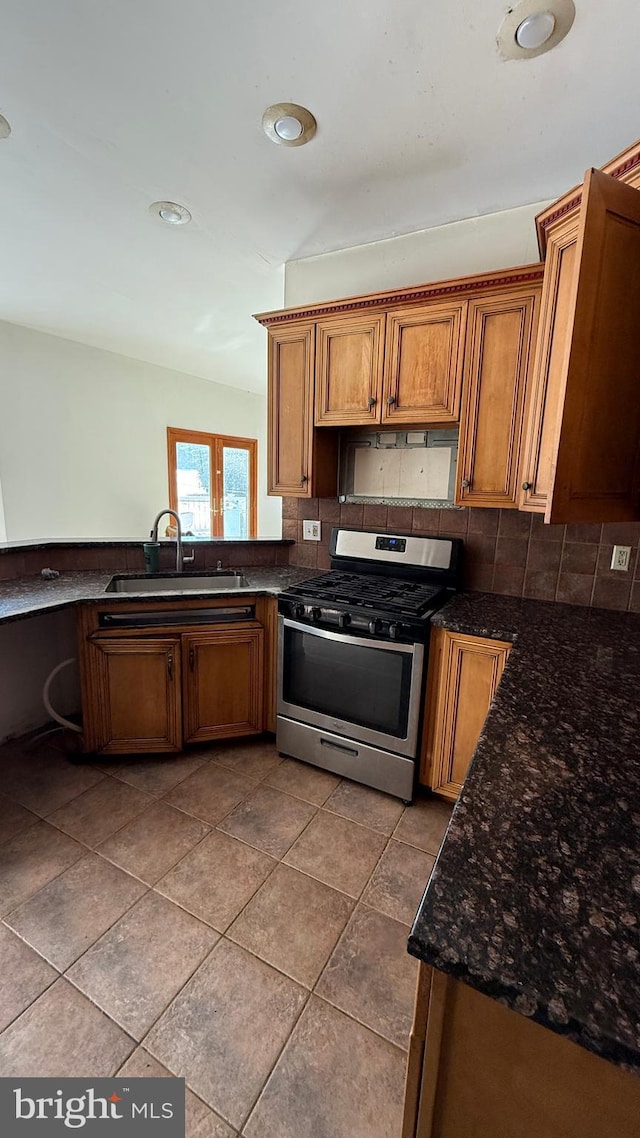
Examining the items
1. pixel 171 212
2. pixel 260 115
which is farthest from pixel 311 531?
pixel 260 115

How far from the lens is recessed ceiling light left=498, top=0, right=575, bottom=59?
3.89 ft

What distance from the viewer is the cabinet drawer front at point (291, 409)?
2.39 meters

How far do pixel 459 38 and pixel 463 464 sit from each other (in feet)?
4.29

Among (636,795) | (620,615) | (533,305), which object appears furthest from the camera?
(620,615)

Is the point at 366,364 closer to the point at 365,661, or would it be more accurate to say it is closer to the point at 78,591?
the point at 365,661

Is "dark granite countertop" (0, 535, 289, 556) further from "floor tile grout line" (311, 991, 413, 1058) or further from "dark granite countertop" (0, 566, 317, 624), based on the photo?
"floor tile grout line" (311, 991, 413, 1058)

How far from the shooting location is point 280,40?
51.3 inches

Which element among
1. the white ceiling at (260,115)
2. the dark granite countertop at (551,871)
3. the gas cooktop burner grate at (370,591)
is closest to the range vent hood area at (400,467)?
the gas cooktop burner grate at (370,591)

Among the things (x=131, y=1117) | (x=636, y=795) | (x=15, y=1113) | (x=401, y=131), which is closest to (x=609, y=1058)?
(x=636, y=795)

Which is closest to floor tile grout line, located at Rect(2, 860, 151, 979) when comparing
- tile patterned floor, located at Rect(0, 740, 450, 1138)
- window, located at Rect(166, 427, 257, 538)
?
tile patterned floor, located at Rect(0, 740, 450, 1138)

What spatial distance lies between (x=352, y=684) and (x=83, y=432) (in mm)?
3922

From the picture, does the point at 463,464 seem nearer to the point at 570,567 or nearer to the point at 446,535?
the point at 446,535

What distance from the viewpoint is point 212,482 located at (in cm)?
623

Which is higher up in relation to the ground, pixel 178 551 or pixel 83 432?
pixel 83 432
